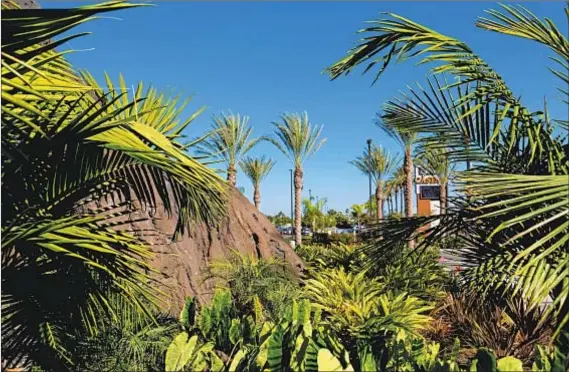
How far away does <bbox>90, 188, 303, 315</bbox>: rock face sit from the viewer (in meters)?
7.48

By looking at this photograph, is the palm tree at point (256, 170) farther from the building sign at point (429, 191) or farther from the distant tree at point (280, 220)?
the distant tree at point (280, 220)

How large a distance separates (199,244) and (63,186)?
5.70 m

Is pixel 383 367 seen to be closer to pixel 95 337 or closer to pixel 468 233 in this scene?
pixel 468 233

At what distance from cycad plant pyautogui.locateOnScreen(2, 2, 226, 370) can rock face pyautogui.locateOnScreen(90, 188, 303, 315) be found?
2664 millimetres

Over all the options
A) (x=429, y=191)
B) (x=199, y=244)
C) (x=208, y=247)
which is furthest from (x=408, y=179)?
(x=199, y=244)

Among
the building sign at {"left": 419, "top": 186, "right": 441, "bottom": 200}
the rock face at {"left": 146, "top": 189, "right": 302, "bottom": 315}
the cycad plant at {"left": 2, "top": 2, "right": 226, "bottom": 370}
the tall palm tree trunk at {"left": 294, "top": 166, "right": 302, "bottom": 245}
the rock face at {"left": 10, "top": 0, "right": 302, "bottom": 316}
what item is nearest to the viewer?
the cycad plant at {"left": 2, "top": 2, "right": 226, "bottom": 370}

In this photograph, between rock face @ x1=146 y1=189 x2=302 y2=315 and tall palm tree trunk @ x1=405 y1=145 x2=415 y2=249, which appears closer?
rock face @ x1=146 y1=189 x2=302 y2=315

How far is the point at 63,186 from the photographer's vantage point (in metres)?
3.20

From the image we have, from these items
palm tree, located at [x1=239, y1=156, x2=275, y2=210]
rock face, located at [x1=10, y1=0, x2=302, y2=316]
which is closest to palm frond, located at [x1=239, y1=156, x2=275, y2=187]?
palm tree, located at [x1=239, y1=156, x2=275, y2=210]

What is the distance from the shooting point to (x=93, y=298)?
3.57 metres

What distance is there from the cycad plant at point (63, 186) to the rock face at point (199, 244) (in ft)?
8.74

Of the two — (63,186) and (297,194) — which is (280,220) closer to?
(297,194)

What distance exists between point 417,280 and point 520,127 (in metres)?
5.92

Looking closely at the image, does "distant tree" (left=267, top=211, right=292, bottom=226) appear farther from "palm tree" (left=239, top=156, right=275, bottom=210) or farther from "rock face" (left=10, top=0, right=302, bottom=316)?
"rock face" (left=10, top=0, right=302, bottom=316)
